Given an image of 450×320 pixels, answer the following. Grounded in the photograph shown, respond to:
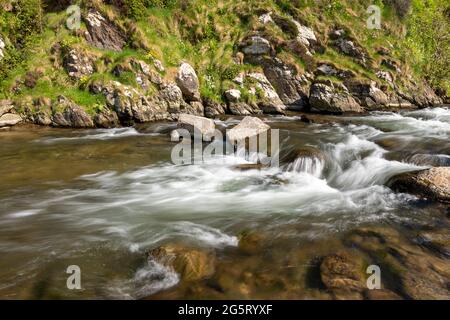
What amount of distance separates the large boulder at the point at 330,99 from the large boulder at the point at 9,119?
612 inches

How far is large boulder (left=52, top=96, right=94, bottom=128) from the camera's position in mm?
16375

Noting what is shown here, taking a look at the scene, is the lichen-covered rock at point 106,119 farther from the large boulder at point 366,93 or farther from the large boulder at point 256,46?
the large boulder at point 366,93

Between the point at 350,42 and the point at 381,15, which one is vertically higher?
the point at 381,15

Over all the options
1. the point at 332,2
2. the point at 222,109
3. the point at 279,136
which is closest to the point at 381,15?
the point at 332,2

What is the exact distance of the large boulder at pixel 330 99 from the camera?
2106cm

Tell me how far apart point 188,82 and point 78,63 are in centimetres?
557

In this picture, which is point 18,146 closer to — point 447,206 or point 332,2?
point 447,206

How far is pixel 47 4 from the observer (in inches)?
789

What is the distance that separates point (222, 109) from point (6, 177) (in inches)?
474

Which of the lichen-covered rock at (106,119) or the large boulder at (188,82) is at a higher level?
the large boulder at (188,82)

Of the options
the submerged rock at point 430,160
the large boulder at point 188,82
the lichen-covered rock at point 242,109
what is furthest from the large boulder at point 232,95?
the submerged rock at point 430,160

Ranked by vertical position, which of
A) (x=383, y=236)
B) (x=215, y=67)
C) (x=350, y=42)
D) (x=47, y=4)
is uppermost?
Answer: (x=47, y=4)

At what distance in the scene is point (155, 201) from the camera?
28.8ft

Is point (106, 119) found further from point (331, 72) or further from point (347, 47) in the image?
point (347, 47)
